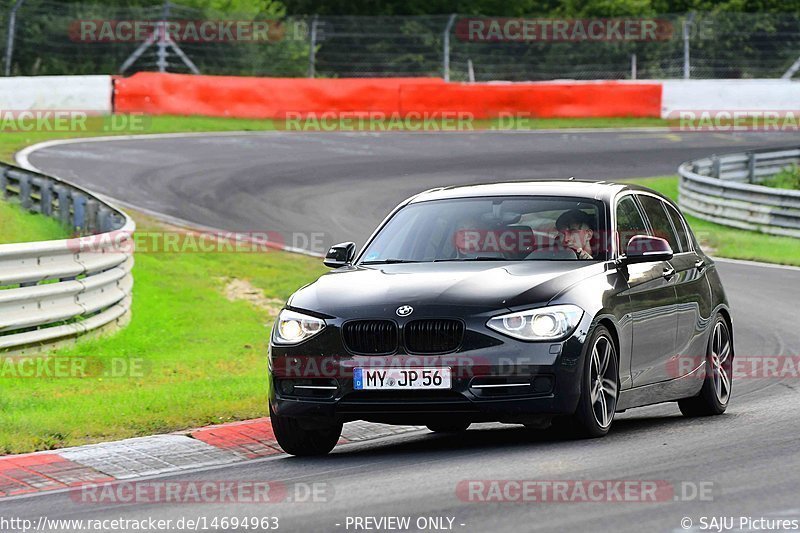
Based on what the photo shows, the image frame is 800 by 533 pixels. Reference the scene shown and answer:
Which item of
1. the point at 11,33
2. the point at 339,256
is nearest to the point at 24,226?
the point at 339,256

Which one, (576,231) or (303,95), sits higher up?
(576,231)

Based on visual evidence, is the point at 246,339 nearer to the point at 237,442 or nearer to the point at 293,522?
the point at 237,442

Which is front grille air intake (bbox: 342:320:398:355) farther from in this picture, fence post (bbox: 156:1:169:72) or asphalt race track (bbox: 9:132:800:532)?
fence post (bbox: 156:1:169:72)

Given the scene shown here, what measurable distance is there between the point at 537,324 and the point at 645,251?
1268mm

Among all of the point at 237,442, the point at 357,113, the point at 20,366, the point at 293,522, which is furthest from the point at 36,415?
the point at 357,113

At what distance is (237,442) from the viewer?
957 centimetres

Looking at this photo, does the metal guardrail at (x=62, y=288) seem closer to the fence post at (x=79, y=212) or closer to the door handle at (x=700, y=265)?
the fence post at (x=79, y=212)

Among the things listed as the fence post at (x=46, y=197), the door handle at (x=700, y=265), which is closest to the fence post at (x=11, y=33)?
the fence post at (x=46, y=197)

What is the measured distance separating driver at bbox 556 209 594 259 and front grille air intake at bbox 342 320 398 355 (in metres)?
1.57

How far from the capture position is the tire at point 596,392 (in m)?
8.62

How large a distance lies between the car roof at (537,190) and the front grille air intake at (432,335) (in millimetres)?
1681

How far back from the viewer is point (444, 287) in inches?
342

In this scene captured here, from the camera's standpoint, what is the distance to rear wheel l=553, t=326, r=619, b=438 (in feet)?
28.3

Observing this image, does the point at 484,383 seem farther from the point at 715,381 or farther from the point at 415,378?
the point at 715,381
